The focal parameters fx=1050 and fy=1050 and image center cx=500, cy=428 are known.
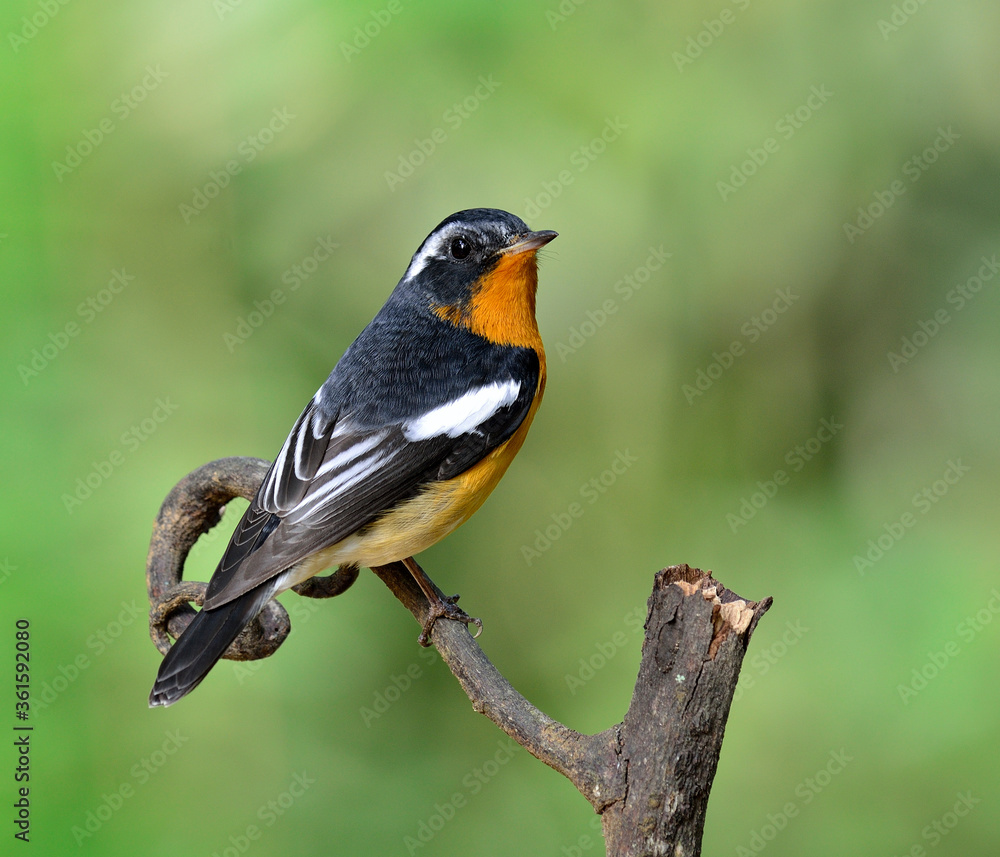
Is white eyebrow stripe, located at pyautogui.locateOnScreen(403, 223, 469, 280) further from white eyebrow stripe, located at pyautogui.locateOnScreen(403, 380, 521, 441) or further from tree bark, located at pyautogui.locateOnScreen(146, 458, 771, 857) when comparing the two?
tree bark, located at pyautogui.locateOnScreen(146, 458, 771, 857)

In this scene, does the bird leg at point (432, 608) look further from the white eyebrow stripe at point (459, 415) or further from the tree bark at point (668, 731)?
the tree bark at point (668, 731)

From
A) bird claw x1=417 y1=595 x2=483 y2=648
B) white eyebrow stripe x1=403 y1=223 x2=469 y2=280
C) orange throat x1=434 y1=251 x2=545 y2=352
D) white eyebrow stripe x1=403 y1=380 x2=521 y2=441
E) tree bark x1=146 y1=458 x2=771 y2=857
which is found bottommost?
tree bark x1=146 y1=458 x2=771 y2=857

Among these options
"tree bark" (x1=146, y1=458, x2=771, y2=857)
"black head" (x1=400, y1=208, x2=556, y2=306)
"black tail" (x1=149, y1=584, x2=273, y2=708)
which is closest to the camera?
"tree bark" (x1=146, y1=458, x2=771, y2=857)

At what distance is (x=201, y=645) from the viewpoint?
2574 millimetres

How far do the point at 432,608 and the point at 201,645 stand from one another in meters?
0.74

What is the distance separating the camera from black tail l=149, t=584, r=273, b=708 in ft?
8.24

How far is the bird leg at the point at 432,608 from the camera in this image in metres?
3.04

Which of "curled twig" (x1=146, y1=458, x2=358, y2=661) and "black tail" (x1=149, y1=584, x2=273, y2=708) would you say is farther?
"curled twig" (x1=146, y1=458, x2=358, y2=661)

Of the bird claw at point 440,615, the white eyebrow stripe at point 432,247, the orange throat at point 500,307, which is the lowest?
the bird claw at point 440,615

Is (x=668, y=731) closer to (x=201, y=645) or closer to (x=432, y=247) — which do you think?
(x=201, y=645)

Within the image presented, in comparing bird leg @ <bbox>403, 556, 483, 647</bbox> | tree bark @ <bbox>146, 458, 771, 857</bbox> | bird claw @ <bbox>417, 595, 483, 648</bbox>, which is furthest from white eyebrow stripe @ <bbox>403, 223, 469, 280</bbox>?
tree bark @ <bbox>146, 458, 771, 857</bbox>

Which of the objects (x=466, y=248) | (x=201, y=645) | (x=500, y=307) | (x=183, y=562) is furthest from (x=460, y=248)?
(x=201, y=645)

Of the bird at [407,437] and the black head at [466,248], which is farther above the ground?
the black head at [466,248]

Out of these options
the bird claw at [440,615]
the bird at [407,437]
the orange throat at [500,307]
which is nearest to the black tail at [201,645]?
the bird at [407,437]
